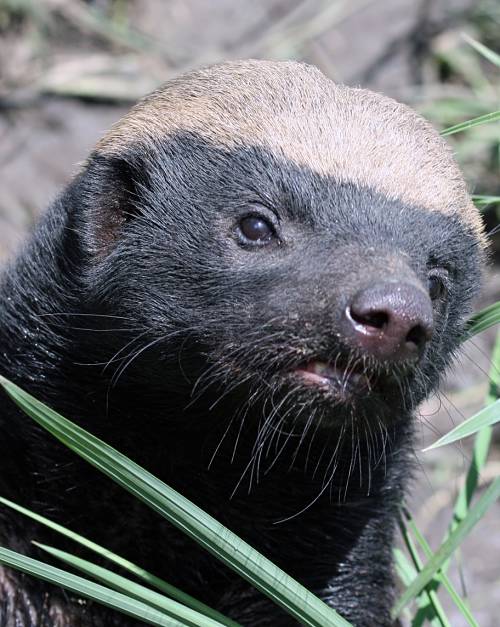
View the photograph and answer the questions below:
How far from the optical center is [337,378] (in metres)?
2.78

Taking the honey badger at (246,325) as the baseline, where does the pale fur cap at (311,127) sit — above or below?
above

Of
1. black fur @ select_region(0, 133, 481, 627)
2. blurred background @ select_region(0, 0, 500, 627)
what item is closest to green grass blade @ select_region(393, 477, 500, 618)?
black fur @ select_region(0, 133, 481, 627)

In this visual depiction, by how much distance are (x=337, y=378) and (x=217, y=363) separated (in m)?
0.35

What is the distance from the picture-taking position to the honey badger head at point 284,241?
109 inches

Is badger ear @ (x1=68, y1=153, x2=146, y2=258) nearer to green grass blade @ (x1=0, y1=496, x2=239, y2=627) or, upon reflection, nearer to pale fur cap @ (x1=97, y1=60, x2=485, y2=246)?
pale fur cap @ (x1=97, y1=60, x2=485, y2=246)

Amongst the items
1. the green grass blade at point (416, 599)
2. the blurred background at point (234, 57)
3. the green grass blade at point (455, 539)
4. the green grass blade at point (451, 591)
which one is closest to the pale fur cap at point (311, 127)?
the green grass blade at point (455, 539)

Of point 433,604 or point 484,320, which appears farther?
point 484,320

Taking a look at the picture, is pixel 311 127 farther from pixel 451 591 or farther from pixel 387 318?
pixel 451 591

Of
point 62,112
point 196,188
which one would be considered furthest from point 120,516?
point 62,112

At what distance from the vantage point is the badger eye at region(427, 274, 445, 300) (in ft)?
10.5

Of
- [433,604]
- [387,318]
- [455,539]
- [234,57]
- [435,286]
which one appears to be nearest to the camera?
[387,318]

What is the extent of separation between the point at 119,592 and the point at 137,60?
17.8 feet

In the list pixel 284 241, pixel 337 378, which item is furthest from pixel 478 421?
pixel 284 241

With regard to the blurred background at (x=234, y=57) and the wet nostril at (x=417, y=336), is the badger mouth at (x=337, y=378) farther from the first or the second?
the blurred background at (x=234, y=57)
